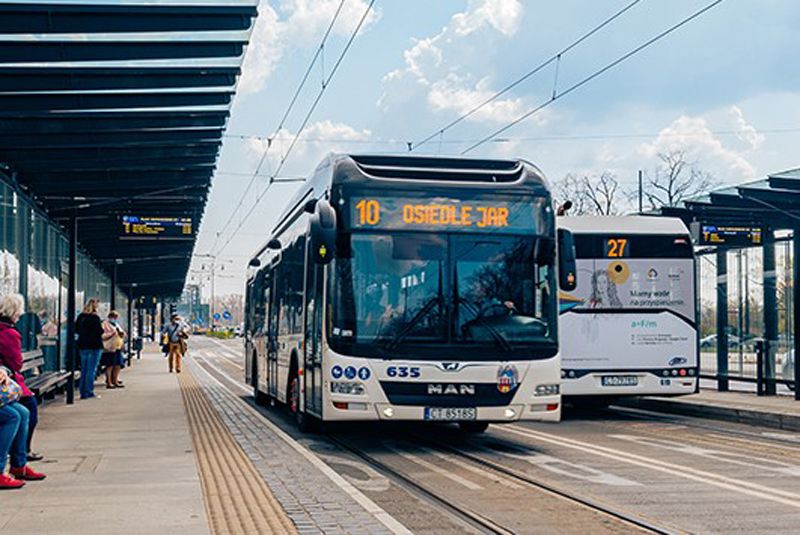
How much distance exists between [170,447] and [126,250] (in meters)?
26.5

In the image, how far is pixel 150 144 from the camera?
21.3 m

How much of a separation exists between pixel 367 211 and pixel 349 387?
6.28ft

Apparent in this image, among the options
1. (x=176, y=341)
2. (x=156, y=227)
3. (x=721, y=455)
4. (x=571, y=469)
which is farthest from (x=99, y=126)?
(x=176, y=341)

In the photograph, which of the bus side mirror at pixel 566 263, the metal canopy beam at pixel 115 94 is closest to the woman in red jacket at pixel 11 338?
the metal canopy beam at pixel 115 94

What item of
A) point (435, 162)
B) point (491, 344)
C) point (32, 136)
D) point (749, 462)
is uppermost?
point (32, 136)

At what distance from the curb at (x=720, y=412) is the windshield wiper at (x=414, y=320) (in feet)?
21.8

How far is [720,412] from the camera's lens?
62.6 feet

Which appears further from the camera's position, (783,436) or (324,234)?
(783,436)

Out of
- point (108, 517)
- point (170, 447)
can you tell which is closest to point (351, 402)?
point (170, 447)

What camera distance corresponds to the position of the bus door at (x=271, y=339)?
18547mm

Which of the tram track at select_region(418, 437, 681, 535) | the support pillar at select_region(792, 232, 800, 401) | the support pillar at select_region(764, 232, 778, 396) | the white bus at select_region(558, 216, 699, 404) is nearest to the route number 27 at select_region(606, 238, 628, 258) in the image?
the white bus at select_region(558, 216, 699, 404)

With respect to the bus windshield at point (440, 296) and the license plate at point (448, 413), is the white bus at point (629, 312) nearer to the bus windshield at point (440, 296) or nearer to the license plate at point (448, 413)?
the bus windshield at point (440, 296)

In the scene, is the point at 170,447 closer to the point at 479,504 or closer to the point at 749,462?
the point at 479,504

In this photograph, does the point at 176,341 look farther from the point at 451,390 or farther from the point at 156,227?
the point at 451,390
